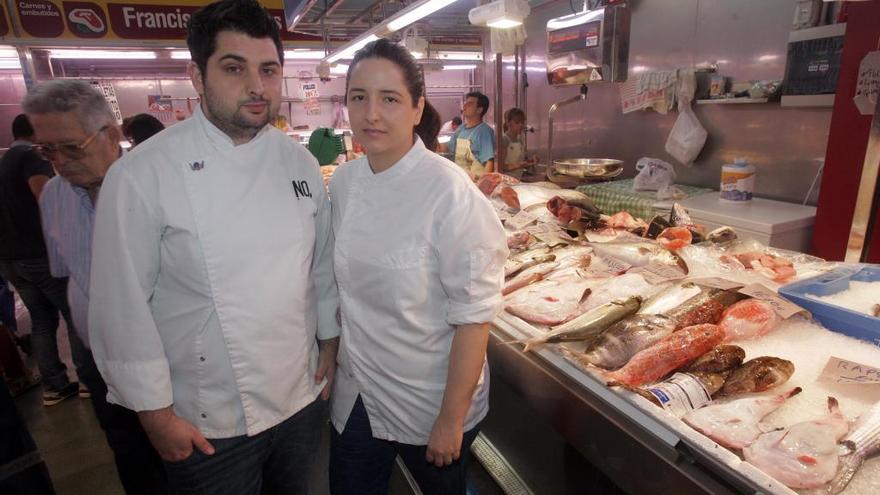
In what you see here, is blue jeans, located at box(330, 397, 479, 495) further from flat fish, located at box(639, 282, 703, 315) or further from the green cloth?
the green cloth

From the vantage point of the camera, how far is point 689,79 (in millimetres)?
4066

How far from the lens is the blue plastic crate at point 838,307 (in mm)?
1620

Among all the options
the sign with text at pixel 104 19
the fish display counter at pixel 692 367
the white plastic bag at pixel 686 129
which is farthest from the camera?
the sign with text at pixel 104 19

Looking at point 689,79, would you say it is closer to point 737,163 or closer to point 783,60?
point 783,60

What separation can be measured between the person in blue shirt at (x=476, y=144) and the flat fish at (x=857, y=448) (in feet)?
14.6

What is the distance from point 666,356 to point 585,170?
2.33 m

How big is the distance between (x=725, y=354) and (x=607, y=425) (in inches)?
16.7

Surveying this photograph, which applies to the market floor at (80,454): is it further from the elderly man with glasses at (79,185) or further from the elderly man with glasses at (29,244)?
the elderly man with glasses at (79,185)

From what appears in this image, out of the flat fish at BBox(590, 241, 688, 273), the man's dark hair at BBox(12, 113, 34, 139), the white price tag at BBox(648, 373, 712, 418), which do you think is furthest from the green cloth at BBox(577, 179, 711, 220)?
the man's dark hair at BBox(12, 113, 34, 139)

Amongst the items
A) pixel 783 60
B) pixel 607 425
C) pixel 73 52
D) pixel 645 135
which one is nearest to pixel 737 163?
pixel 783 60

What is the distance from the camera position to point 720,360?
150 cm

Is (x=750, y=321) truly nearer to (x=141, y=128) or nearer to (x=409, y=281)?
(x=409, y=281)

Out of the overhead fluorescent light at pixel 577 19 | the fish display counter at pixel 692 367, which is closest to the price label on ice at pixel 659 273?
the fish display counter at pixel 692 367

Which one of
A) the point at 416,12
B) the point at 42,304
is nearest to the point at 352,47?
the point at 416,12
